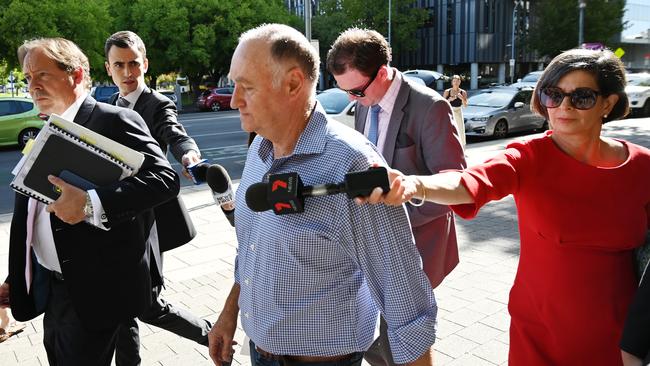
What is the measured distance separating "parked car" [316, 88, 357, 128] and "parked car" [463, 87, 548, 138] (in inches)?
158

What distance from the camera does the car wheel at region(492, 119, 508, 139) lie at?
15773 millimetres

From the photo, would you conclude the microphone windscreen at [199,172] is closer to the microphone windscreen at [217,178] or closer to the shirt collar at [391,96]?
the microphone windscreen at [217,178]

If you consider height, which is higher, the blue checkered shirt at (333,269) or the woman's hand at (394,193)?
the woman's hand at (394,193)

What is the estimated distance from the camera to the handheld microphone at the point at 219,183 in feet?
9.87

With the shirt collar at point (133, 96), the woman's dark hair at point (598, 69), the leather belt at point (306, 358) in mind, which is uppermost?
the woman's dark hair at point (598, 69)

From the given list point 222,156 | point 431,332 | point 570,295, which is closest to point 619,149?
point 570,295

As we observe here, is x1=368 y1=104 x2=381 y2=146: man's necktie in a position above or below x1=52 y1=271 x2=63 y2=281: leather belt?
above

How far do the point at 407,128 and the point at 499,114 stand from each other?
13800 mm

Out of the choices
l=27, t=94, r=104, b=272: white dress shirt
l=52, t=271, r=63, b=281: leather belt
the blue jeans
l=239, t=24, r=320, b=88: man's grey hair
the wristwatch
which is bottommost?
the blue jeans

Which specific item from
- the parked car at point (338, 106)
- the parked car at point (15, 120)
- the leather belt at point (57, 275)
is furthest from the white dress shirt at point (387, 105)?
the parked car at point (15, 120)

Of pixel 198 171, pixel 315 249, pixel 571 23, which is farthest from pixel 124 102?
pixel 571 23

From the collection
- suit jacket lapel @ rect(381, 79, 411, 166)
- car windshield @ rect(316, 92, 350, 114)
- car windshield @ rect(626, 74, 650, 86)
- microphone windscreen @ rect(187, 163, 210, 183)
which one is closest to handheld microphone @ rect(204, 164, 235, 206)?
microphone windscreen @ rect(187, 163, 210, 183)

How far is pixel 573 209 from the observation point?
2.00 metres

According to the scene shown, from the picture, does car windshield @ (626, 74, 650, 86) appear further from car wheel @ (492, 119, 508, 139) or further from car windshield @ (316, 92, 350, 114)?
car windshield @ (316, 92, 350, 114)
